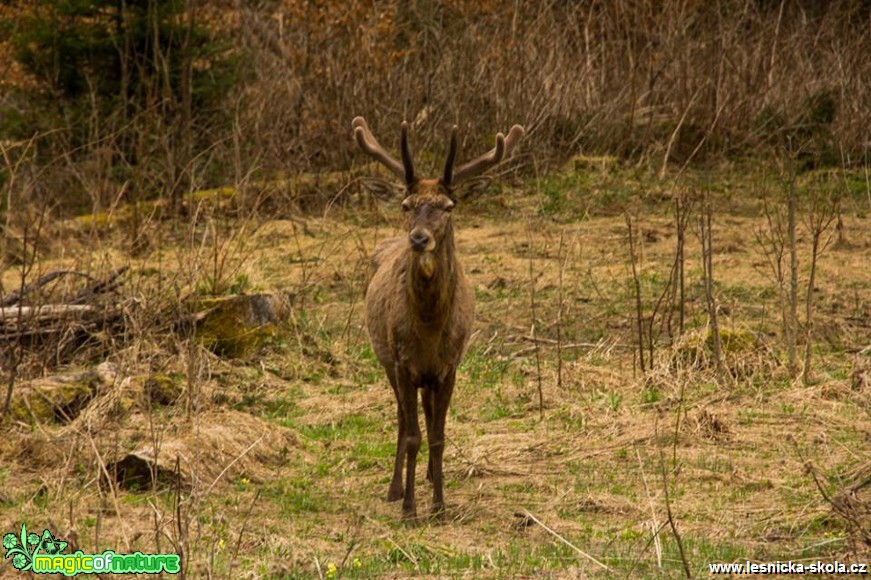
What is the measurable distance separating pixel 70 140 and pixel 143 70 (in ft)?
4.08

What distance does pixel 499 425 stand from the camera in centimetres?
1043

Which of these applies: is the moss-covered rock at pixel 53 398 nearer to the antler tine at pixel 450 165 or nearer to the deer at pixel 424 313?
the deer at pixel 424 313

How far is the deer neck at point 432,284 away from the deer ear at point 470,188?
0.99 feet

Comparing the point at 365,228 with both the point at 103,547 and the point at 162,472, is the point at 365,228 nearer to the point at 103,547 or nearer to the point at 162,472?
the point at 162,472

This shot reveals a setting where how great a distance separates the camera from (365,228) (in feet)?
54.8

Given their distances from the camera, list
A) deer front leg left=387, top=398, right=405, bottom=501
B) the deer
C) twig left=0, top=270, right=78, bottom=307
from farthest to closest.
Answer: twig left=0, top=270, right=78, bottom=307, deer front leg left=387, top=398, right=405, bottom=501, the deer

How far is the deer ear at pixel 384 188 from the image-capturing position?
28.7 ft

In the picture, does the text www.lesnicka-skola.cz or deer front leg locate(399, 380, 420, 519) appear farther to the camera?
deer front leg locate(399, 380, 420, 519)

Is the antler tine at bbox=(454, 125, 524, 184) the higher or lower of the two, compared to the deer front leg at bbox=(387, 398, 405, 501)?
higher

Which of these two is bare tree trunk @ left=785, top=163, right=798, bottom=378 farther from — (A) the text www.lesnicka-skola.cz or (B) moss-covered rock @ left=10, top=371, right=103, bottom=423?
(B) moss-covered rock @ left=10, top=371, right=103, bottom=423

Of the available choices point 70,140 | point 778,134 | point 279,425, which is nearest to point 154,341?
point 279,425

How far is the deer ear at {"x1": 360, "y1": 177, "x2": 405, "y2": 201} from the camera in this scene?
28.7 ft

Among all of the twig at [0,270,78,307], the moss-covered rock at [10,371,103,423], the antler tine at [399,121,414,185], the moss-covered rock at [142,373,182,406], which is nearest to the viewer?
the antler tine at [399,121,414,185]

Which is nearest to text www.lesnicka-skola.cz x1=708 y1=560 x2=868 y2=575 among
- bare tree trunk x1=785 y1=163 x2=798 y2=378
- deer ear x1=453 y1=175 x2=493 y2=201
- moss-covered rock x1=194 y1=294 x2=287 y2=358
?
deer ear x1=453 y1=175 x2=493 y2=201
